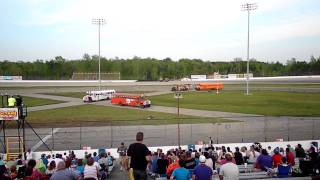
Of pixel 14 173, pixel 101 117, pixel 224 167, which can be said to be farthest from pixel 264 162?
pixel 101 117

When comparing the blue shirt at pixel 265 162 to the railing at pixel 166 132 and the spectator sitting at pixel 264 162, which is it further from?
the railing at pixel 166 132

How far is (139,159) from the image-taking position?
27.0ft

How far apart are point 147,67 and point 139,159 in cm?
17381

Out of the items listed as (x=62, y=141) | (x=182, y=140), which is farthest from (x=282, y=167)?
(x=62, y=141)

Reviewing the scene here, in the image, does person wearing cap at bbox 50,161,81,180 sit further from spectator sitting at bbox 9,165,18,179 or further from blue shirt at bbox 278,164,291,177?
blue shirt at bbox 278,164,291,177

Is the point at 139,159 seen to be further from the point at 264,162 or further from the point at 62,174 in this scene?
the point at 264,162

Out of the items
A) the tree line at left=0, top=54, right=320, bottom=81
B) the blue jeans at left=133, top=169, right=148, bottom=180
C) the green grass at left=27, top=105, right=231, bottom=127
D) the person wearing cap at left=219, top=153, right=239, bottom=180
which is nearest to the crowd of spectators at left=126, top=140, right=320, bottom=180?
→ the person wearing cap at left=219, top=153, right=239, bottom=180

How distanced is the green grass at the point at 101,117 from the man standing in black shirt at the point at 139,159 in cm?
2833

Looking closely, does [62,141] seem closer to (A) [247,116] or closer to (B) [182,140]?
(B) [182,140]

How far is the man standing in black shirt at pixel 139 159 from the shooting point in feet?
27.0

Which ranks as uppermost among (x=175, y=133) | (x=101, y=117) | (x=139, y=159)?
(x=139, y=159)

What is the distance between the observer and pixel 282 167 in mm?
13039

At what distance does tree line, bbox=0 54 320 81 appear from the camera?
164100mm

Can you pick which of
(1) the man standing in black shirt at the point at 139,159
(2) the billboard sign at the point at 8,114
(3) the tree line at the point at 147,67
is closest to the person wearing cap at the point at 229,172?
(1) the man standing in black shirt at the point at 139,159
